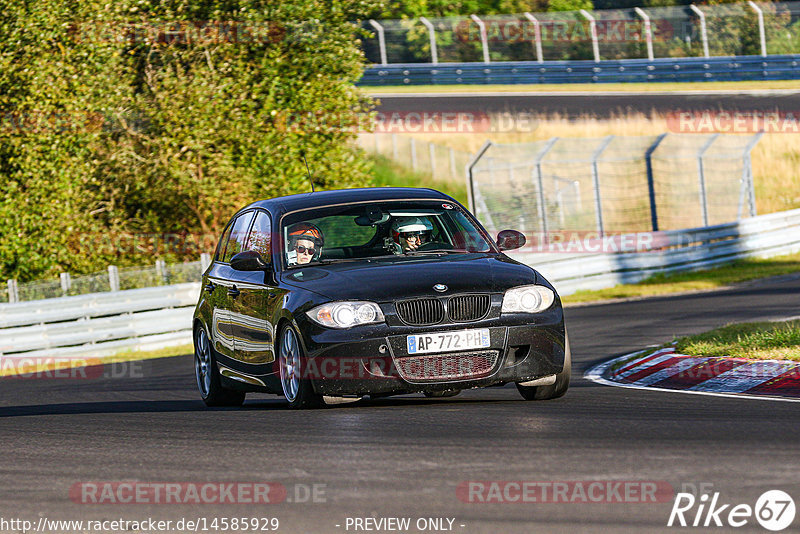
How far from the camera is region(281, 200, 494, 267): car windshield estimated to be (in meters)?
10.1

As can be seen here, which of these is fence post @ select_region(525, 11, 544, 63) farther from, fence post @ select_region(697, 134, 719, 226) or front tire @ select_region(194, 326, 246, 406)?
front tire @ select_region(194, 326, 246, 406)

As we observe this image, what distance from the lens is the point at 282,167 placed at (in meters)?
30.6

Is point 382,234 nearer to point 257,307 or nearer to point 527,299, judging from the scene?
point 257,307

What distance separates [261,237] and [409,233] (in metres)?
1.26

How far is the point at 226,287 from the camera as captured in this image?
36.2 feet

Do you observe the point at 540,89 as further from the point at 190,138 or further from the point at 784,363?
the point at 784,363

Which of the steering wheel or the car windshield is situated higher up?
the car windshield

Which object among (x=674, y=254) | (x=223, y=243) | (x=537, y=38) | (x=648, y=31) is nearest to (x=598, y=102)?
(x=648, y=31)

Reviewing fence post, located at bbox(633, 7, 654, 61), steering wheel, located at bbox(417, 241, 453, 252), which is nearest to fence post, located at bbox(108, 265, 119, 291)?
steering wheel, located at bbox(417, 241, 453, 252)

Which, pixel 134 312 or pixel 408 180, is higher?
pixel 134 312

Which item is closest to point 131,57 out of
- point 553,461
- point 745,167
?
point 745,167

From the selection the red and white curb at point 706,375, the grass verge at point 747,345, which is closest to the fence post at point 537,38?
the grass verge at point 747,345

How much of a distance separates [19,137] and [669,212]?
1748cm

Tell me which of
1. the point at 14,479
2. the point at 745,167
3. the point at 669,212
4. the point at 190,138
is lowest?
the point at 669,212
